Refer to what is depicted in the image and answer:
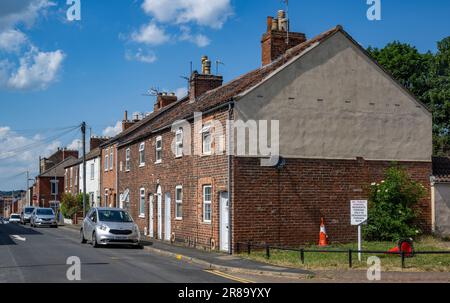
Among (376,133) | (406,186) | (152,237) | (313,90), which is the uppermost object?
(313,90)

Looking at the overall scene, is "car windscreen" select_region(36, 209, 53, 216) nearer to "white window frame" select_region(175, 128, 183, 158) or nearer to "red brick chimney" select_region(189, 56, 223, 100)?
"red brick chimney" select_region(189, 56, 223, 100)

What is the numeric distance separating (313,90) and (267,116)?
88.1 inches

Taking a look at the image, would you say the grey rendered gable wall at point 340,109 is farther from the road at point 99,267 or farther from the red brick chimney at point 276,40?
the road at point 99,267

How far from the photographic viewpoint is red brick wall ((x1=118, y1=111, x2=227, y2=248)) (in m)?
22.8

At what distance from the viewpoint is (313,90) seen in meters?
22.9

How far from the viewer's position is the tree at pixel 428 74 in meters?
41.5

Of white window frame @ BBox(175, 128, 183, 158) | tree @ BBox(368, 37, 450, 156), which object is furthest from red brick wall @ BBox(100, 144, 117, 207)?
tree @ BBox(368, 37, 450, 156)

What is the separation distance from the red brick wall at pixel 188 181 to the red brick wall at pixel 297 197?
1166 mm

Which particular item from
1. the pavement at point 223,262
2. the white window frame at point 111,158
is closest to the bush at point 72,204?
the white window frame at point 111,158

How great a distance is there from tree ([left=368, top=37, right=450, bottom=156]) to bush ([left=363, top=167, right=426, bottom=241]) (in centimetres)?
1973

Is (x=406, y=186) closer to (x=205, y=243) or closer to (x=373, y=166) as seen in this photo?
(x=373, y=166)
